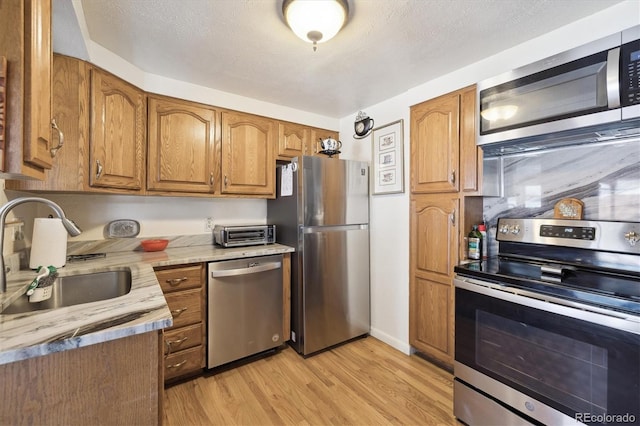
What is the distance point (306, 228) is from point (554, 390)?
170cm

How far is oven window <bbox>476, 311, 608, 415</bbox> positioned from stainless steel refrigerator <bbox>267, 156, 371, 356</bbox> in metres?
1.22

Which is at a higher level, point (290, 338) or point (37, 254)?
point (37, 254)

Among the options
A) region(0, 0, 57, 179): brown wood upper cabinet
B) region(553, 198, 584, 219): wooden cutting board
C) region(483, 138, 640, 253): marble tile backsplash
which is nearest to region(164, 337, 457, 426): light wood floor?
region(483, 138, 640, 253): marble tile backsplash

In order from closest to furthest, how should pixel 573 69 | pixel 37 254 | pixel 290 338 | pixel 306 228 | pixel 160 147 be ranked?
pixel 573 69 < pixel 37 254 < pixel 160 147 < pixel 306 228 < pixel 290 338

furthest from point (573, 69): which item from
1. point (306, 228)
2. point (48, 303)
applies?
point (48, 303)

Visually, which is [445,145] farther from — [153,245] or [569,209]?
[153,245]

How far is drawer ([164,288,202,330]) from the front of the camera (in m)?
1.84

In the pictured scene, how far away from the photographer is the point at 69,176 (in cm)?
162

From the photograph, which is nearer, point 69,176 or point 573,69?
point 573,69

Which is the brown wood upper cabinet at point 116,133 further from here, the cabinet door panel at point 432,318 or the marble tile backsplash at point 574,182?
the marble tile backsplash at point 574,182

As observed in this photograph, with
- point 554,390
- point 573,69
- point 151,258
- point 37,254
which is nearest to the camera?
point 554,390

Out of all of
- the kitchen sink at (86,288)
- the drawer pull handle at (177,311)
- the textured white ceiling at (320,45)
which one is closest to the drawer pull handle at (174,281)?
the drawer pull handle at (177,311)

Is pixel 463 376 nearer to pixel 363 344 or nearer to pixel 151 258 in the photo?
pixel 363 344

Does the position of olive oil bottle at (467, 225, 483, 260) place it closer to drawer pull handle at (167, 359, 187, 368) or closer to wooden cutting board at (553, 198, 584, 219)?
wooden cutting board at (553, 198, 584, 219)
